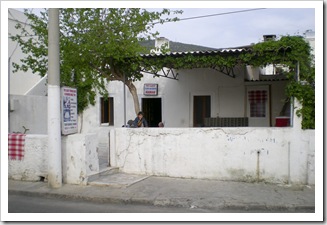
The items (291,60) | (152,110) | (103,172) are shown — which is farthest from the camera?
(152,110)

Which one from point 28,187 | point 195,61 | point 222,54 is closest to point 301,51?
point 222,54

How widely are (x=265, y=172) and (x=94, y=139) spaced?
4062mm

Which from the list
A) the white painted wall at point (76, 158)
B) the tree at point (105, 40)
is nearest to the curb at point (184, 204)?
the white painted wall at point (76, 158)

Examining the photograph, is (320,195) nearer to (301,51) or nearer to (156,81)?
(301,51)

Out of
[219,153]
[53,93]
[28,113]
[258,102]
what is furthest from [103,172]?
[258,102]

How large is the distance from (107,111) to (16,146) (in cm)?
667

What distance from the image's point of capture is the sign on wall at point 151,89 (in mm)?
13945

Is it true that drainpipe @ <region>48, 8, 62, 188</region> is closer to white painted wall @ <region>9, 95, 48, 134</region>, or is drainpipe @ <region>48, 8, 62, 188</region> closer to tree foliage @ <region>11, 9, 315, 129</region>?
tree foliage @ <region>11, 9, 315, 129</region>

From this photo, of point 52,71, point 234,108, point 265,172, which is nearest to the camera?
point 52,71

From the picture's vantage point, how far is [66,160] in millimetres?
7914

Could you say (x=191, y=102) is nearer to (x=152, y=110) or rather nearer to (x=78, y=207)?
(x=152, y=110)

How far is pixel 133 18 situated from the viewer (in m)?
9.89

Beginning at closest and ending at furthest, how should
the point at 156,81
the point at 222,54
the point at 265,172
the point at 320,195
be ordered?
the point at 320,195, the point at 265,172, the point at 222,54, the point at 156,81

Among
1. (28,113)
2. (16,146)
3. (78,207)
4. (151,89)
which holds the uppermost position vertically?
(151,89)
